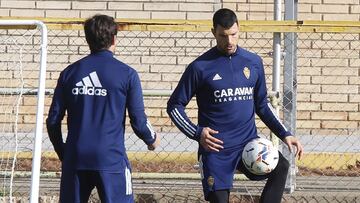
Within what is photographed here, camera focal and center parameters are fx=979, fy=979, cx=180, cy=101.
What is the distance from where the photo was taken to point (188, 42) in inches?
461

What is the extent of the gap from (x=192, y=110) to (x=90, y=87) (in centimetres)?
550

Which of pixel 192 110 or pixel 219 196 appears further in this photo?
pixel 192 110

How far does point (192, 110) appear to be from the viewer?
463 inches

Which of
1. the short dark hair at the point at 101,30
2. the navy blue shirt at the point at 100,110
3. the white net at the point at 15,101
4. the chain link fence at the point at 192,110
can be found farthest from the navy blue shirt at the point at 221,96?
the white net at the point at 15,101

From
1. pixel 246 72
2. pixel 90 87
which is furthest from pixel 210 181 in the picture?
pixel 90 87

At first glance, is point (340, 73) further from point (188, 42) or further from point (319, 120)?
point (188, 42)

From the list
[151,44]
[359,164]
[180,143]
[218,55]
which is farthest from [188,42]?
[218,55]

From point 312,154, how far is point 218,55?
4111mm

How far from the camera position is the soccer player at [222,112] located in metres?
7.23

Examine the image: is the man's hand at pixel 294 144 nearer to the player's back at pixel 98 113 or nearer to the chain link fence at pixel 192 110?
the player's back at pixel 98 113

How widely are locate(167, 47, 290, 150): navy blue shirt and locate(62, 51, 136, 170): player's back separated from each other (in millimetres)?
988

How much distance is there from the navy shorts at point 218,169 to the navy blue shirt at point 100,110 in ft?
3.15

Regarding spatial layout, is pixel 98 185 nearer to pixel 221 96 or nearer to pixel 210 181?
pixel 210 181

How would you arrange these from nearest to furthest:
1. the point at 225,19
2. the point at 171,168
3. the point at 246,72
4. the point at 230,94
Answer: the point at 225,19, the point at 230,94, the point at 246,72, the point at 171,168
